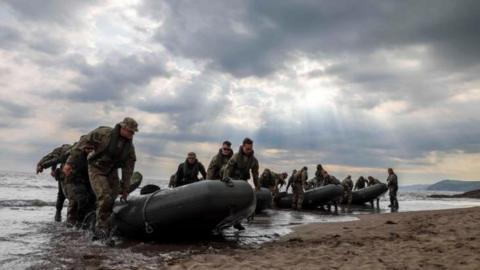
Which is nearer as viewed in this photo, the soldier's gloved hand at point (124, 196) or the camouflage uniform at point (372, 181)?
the soldier's gloved hand at point (124, 196)

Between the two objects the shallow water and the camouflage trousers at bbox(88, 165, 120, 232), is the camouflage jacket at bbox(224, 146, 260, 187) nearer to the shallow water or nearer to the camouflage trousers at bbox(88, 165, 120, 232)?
the shallow water

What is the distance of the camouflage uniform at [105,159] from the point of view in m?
6.94

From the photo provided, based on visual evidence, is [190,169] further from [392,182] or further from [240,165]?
[392,182]

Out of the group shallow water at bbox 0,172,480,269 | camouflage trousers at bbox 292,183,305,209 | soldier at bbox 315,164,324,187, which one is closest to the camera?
shallow water at bbox 0,172,480,269

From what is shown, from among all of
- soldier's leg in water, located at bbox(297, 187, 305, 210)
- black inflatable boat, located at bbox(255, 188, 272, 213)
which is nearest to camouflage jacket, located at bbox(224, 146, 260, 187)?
black inflatable boat, located at bbox(255, 188, 272, 213)

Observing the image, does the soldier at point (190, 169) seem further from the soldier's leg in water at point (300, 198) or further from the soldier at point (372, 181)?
the soldier at point (372, 181)

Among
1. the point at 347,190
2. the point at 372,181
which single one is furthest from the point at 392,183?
the point at 372,181

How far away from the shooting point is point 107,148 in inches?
278

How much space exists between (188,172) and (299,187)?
27.9 ft

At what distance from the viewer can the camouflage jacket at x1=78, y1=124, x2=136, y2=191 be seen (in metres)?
7.06

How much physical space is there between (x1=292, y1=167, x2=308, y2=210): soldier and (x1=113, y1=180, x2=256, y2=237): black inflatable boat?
10.6 m

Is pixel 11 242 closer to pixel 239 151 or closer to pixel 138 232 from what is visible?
pixel 138 232

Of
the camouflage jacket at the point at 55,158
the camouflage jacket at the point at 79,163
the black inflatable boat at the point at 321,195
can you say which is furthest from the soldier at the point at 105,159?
the black inflatable boat at the point at 321,195

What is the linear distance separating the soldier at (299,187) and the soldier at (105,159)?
1139 cm
